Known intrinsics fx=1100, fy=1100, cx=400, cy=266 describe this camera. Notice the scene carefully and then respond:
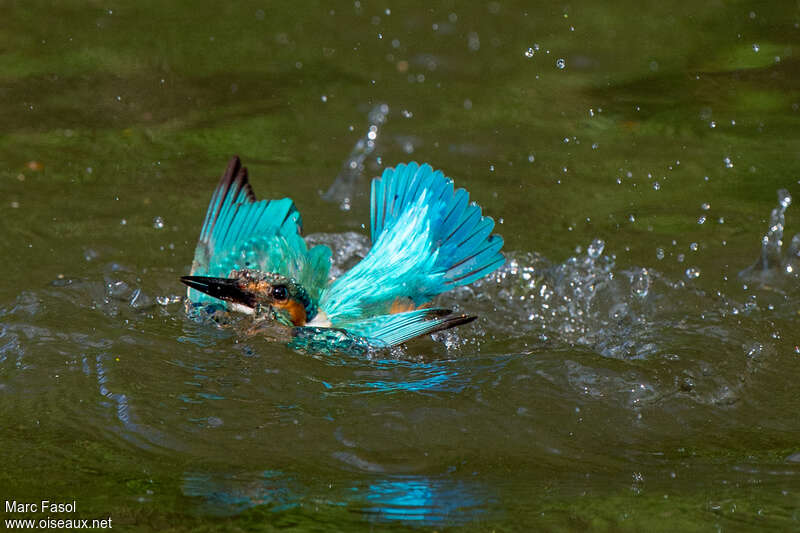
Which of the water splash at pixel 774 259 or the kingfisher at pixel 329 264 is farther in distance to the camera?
the water splash at pixel 774 259

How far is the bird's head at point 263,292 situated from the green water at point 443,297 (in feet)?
0.42

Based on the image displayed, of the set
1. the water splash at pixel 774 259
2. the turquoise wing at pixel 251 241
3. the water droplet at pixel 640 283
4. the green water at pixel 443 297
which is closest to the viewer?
the green water at pixel 443 297

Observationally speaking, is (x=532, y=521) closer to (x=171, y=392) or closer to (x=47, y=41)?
(x=171, y=392)

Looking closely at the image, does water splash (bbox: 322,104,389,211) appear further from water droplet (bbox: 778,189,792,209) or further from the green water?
water droplet (bbox: 778,189,792,209)

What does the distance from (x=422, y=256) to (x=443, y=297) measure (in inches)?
23.5

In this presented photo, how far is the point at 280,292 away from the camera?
10.8ft

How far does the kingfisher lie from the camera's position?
334 cm

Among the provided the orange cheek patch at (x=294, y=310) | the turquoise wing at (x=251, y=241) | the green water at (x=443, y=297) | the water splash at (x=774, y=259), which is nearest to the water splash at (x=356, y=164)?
the green water at (x=443, y=297)

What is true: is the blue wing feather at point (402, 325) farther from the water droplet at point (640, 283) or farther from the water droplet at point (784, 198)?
the water droplet at point (784, 198)

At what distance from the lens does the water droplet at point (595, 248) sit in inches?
167

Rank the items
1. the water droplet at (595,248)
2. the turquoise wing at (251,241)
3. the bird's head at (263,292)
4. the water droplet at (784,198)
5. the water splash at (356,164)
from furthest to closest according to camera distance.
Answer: the water splash at (356,164) < the water droplet at (784,198) < the water droplet at (595,248) < the turquoise wing at (251,241) < the bird's head at (263,292)

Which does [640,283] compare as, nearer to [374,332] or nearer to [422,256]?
[422,256]

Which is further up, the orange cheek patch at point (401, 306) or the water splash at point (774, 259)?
the water splash at point (774, 259)

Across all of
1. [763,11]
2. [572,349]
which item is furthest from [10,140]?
[763,11]
